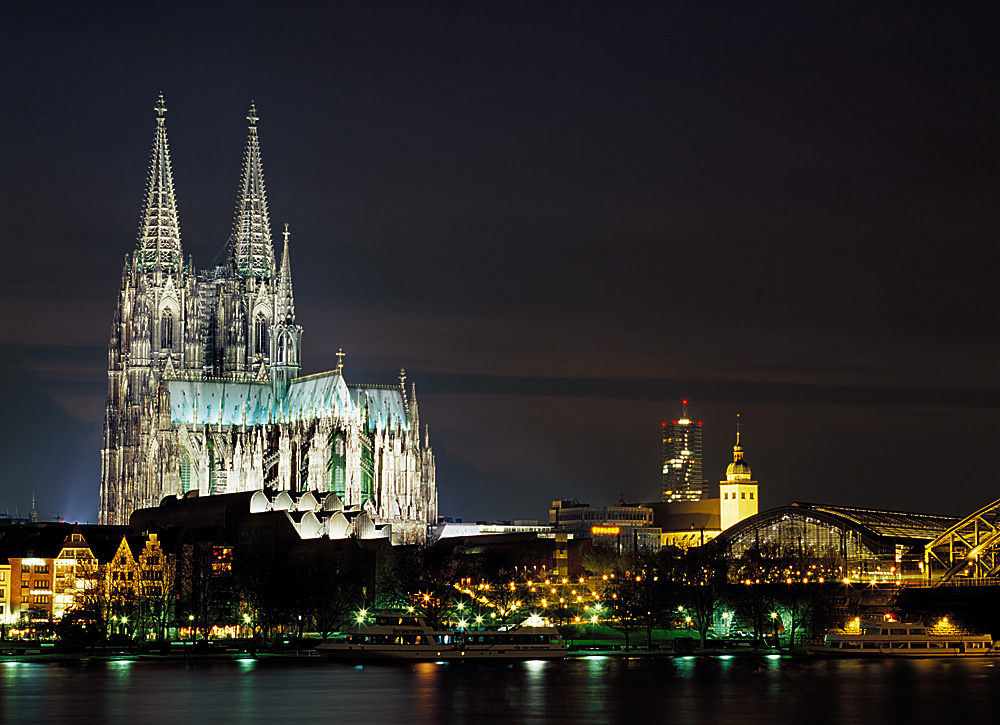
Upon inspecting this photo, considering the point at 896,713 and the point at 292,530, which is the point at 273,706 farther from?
the point at 292,530

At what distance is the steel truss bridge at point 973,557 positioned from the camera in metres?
159

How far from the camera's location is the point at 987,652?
13525 centimetres

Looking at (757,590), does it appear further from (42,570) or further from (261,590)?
(42,570)

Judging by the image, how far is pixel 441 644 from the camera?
450ft

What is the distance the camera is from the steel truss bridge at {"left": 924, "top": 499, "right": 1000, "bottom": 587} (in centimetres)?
15888

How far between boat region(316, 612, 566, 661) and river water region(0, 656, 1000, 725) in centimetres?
582

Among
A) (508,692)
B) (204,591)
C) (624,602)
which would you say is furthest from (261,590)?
(508,692)

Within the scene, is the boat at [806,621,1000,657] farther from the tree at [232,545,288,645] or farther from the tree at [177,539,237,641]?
the tree at [177,539,237,641]

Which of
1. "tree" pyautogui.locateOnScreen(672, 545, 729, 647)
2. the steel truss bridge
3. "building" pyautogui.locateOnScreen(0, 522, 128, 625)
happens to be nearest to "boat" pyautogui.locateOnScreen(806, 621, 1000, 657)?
"tree" pyautogui.locateOnScreen(672, 545, 729, 647)

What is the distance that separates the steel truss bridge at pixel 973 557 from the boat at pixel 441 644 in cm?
3897

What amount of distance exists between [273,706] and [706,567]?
239 feet

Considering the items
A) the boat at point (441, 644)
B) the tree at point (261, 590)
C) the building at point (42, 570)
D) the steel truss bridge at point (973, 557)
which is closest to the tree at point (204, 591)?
the tree at point (261, 590)

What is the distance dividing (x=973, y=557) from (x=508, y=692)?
73435 millimetres

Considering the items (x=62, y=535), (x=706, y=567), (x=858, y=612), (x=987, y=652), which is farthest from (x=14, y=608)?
(x=987, y=652)
